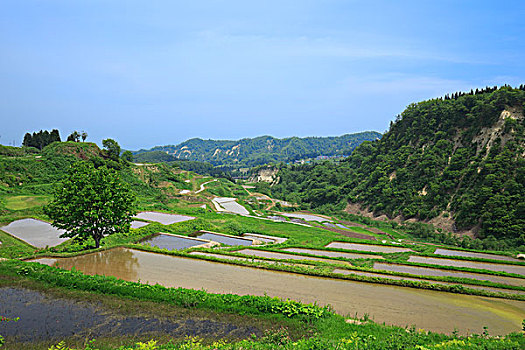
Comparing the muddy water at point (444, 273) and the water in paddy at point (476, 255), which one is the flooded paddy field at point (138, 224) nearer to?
the muddy water at point (444, 273)

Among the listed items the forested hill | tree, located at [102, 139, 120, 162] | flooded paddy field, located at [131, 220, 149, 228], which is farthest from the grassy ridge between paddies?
tree, located at [102, 139, 120, 162]

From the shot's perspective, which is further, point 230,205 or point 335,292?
point 230,205

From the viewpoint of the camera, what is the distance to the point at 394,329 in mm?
10109

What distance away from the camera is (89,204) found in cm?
1972

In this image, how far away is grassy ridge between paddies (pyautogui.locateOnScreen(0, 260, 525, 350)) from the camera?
27.5 ft

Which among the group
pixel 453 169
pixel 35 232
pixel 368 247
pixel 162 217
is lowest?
pixel 368 247

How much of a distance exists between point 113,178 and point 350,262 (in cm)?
1758

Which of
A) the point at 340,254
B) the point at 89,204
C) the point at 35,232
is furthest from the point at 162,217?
the point at 340,254

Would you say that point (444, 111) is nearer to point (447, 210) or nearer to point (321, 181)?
point (447, 210)

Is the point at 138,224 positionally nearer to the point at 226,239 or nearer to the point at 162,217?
the point at 162,217

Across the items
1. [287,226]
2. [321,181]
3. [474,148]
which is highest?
[474,148]

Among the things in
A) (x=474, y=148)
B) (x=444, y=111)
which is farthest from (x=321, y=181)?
(x=474, y=148)

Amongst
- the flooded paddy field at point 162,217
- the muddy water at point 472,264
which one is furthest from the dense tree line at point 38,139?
the muddy water at point 472,264

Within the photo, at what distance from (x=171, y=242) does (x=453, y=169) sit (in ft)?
152
